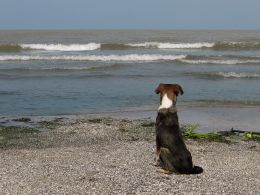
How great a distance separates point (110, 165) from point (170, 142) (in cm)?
112

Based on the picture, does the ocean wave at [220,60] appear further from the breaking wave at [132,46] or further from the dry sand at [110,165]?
the dry sand at [110,165]

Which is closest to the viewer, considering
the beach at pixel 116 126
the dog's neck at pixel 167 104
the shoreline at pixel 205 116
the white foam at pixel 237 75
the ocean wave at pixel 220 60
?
the beach at pixel 116 126

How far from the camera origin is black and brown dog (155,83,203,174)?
7.38 meters

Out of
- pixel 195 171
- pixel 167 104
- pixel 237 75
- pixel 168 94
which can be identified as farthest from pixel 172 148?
pixel 237 75

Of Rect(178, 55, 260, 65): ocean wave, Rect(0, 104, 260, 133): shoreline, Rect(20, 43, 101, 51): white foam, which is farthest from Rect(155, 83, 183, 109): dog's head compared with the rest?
Rect(20, 43, 101, 51): white foam

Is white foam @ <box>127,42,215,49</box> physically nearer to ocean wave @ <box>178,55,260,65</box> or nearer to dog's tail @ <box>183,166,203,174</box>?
ocean wave @ <box>178,55,260,65</box>

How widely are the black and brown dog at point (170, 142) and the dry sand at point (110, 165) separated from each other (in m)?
0.16

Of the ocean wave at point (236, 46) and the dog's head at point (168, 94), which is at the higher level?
the dog's head at point (168, 94)

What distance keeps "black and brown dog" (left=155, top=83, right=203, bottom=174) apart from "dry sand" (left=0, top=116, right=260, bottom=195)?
0.52 feet

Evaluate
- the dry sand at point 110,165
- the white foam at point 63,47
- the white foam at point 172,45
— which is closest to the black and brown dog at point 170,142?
the dry sand at point 110,165

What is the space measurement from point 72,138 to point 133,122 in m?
2.19

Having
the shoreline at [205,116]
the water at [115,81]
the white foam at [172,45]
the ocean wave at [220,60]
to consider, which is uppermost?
the white foam at [172,45]

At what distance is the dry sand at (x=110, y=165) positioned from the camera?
264 inches

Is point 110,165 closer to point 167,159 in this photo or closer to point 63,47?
point 167,159
